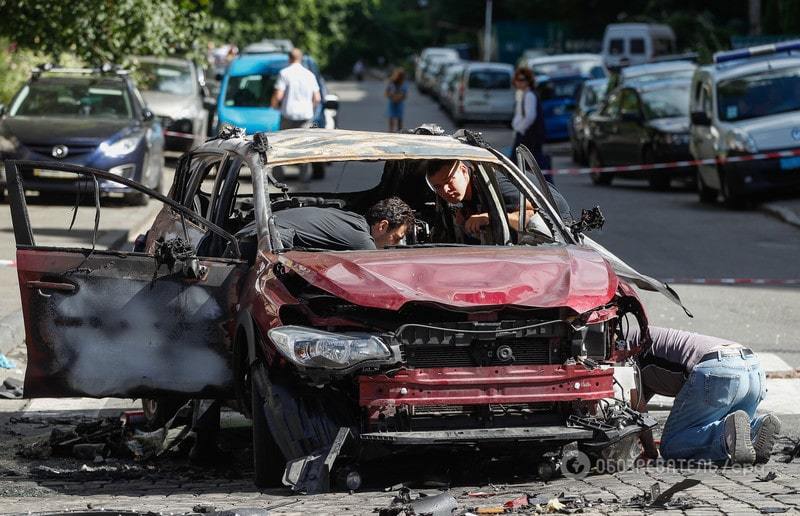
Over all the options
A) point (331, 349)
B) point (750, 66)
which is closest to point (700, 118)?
point (750, 66)

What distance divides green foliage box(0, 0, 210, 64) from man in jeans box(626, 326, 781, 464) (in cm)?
1978

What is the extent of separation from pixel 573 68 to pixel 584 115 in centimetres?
1202

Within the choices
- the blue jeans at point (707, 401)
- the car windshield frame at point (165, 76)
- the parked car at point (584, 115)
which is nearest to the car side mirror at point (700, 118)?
the parked car at point (584, 115)

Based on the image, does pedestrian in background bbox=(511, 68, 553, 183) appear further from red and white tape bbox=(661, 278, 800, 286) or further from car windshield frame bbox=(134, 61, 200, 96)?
car windshield frame bbox=(134, 61, 200, 96)

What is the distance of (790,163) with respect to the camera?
2080 centimetres

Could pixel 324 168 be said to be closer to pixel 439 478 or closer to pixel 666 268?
pixel 666 268

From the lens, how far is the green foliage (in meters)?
26.0

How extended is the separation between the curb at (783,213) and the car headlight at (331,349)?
13718 millimetres

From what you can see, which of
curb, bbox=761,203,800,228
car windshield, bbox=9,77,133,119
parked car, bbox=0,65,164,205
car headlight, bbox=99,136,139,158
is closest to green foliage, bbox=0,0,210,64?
parked car, bbox=0,65,164,205

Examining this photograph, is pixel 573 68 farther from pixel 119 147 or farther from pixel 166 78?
pixel 119 147

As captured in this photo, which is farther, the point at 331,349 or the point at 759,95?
the point at 759,95

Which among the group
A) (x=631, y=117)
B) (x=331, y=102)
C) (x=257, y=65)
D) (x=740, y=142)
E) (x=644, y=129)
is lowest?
(x=644, y=129)

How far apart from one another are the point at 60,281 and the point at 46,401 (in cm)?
272

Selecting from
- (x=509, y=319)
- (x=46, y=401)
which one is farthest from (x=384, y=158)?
(x=46, y=401)
